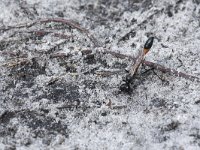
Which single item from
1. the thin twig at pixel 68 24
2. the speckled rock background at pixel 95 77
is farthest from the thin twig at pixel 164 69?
the thin twig at pixel 68 24

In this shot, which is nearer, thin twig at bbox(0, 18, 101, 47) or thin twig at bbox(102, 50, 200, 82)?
thin twig at bbox(102, 50, 200, 82)

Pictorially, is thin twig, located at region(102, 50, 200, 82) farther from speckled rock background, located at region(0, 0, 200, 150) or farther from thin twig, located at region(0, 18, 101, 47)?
thin twig, located at region(0, 18, 101, 47)

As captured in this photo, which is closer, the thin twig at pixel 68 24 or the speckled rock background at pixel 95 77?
the speckled rock background at pixel 95 77

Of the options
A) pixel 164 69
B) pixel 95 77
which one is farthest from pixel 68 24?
pixel 164 69

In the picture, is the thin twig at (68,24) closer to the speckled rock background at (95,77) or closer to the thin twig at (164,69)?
the speckled rock background at (95,77)

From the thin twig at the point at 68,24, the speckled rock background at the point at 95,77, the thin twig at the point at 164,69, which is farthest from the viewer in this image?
the thin twig at the point at 68,24

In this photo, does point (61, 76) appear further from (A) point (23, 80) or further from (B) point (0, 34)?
(B) point (0, 34)

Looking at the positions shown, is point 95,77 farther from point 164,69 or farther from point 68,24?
point 68,24

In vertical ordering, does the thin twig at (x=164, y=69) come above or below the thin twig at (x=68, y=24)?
below

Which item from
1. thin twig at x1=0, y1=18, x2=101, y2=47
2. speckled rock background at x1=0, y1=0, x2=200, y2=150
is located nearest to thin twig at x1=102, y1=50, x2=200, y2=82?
speckled rock background at x1=0, y1=0, x2=200, y2=150

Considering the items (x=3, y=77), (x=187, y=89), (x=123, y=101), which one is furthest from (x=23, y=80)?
(x=187, y=89)
